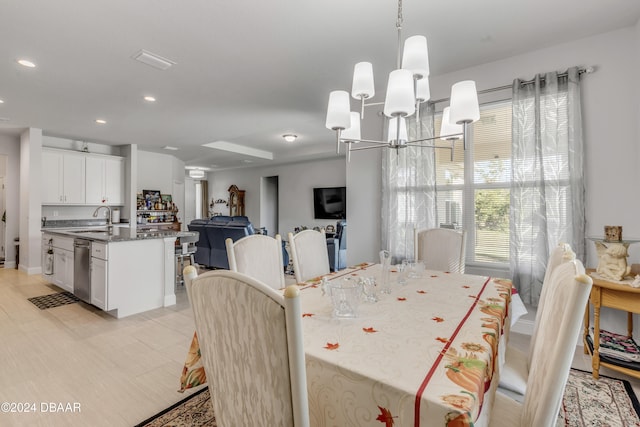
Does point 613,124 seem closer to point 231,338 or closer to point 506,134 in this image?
point 506,134

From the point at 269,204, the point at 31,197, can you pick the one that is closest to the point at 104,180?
the point at 31,197

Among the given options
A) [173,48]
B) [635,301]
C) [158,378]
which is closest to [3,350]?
[158,378]

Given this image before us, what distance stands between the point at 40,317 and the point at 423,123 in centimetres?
461

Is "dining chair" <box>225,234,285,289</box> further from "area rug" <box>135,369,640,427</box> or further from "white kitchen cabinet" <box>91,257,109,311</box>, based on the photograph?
"white kitchen cabinet" <box>91,257,109,311</box>

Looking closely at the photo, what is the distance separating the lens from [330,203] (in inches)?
306

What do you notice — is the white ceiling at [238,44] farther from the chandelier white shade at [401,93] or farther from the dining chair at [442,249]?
the dining chair at [442,249]

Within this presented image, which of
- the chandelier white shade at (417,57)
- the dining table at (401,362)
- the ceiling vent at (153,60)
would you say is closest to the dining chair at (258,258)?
the dining table at (401,362)

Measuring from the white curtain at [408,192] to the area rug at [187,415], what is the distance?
2291mm

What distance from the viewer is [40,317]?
3195 millimetres

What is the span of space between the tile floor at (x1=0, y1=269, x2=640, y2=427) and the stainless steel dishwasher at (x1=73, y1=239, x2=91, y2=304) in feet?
0.62

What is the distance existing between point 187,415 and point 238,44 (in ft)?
9.10

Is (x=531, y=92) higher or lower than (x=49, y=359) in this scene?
higher

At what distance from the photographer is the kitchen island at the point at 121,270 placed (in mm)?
3152

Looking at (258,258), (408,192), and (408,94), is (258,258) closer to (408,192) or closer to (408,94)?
(408,94)
